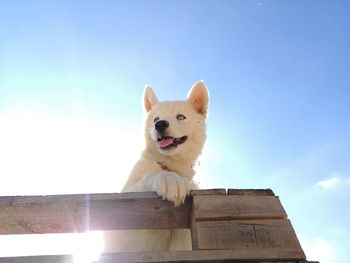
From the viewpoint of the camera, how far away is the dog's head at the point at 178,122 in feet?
12.2

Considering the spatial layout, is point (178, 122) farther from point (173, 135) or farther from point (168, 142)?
point (168, 142)

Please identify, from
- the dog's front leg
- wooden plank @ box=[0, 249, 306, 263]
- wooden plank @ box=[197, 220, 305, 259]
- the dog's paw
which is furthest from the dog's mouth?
wooden plank @ box=[0, 249, 306, 263]

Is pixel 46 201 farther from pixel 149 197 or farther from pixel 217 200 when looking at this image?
pixel 217 200

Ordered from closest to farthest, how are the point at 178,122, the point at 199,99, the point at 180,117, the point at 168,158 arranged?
the point at 168,158 → the point at 178,122 → the point at 180,117 → the point at 199,99

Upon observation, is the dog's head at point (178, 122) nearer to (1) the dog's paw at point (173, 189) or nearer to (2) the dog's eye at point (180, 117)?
(2) the dog's eye at point (180, 117)

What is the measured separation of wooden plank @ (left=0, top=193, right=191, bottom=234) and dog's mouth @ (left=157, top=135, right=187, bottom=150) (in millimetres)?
1695

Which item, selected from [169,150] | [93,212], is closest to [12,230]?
[93,212]

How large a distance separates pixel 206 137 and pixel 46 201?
257 cm

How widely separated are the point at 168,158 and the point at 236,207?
189 centimetres

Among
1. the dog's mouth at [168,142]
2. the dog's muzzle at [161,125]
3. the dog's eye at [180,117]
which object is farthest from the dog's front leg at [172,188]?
the dog's eye at [180,117]

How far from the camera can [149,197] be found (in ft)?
6.07

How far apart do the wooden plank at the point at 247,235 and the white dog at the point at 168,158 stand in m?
Answer: 0.32

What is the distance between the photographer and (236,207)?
1752mm

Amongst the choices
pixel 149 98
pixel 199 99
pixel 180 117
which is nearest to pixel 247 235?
pixel 180 117
